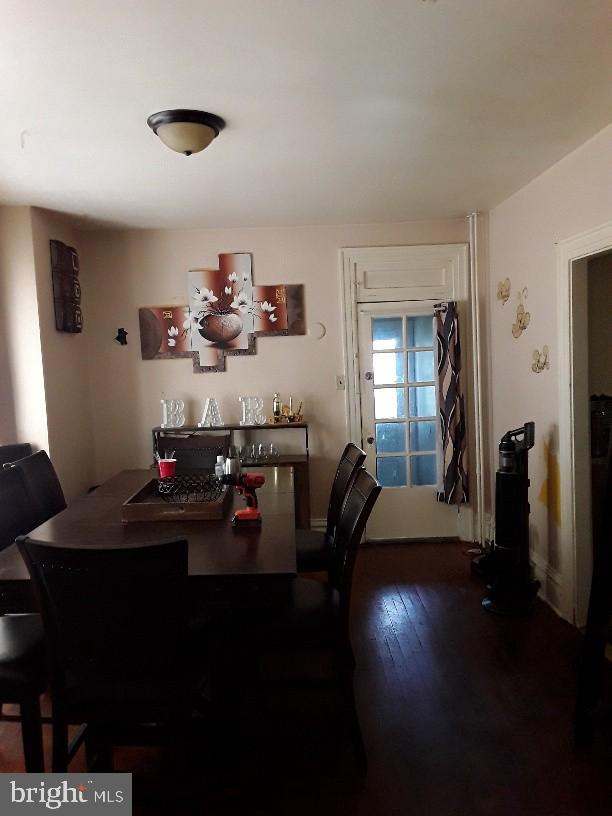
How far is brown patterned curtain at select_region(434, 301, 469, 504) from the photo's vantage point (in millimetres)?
4031

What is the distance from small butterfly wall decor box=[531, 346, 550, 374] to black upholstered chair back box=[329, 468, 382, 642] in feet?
4.96

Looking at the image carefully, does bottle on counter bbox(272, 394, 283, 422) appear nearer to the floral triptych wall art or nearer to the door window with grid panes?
the floral triptych wall art

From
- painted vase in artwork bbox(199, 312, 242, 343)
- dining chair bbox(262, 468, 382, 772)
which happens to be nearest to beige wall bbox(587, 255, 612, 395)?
dining chair bbox(262, 468, 382, 772)

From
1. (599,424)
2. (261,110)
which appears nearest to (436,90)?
(261,110)

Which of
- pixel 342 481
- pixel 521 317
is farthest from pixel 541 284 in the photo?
pixel 342 481

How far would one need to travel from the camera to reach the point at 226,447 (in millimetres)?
3680

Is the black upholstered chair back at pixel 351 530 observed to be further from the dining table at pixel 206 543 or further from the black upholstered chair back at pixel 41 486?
the black upholstered chair back at pixel 41 486

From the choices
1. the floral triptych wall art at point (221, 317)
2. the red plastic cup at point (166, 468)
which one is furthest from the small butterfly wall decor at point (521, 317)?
the red plastic cup at point (166, 468)

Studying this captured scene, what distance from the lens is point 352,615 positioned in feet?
10.6

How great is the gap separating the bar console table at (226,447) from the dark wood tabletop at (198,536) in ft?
2.50

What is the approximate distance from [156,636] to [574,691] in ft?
6.14

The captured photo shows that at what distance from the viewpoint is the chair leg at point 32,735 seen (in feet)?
5.90

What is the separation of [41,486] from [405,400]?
102 inches

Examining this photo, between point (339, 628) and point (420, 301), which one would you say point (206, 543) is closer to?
point (339, 628)
